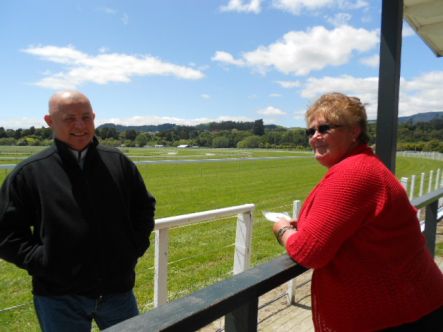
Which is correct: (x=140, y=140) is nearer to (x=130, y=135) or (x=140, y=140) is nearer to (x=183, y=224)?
(x=130, y=135)

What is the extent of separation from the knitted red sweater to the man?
100cm

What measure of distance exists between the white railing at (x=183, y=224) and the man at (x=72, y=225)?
834 millimetres

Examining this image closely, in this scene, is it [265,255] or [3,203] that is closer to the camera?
[3,203]

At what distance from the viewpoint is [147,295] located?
561 centimetres

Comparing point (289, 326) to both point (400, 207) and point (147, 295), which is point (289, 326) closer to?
point (147, 295)

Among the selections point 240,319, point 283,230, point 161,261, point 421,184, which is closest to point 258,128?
point 421,184

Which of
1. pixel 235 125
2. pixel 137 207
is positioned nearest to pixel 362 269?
pixel 137 207

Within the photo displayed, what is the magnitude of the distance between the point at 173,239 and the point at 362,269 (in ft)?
25.6

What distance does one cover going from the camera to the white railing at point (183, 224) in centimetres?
307

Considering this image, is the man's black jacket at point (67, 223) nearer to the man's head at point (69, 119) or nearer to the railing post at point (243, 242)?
the man's head at point (69, 119)

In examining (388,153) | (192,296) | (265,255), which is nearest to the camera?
(192,296)

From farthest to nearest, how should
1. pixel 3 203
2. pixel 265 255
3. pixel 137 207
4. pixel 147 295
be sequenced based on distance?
1. pixel 265 255
2. pixel 147 295
3. pixel 137 207
4. pixel 3 203

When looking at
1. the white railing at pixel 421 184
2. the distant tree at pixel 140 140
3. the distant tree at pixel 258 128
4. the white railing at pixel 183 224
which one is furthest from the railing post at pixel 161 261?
the distant tree at pixel 258 128

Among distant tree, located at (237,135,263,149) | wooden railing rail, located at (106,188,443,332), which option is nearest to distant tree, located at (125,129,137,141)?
distant tree, located at (237,135,263,149)
